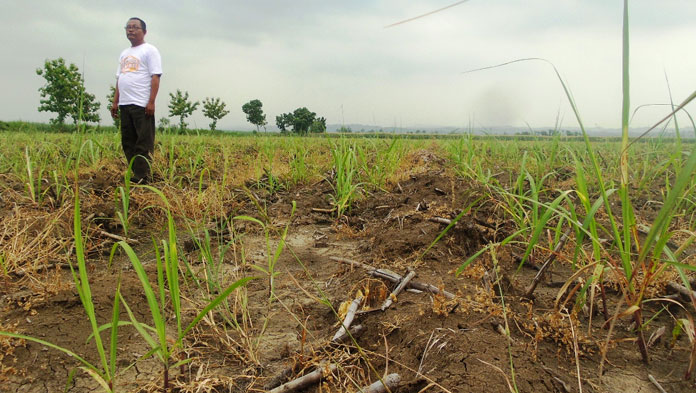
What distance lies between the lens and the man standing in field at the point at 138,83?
4234 mm

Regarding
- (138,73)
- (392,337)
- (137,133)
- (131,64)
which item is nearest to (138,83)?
(138,73)

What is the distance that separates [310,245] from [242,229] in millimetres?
576

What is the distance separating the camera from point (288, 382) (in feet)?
3.77

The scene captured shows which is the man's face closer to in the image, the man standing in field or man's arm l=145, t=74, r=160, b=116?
the man standing in field

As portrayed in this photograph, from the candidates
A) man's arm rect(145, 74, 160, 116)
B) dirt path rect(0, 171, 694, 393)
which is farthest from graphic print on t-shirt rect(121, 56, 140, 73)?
dirt path rect(0, 171, 694, 393)

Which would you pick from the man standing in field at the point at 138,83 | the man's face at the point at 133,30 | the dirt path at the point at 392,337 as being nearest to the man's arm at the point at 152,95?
the man standing in field at the point at 138,83

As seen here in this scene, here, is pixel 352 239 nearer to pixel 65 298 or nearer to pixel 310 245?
pixel 310 245

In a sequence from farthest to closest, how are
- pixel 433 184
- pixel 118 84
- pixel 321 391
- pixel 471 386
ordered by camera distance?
pixel 118 84 < pixel 433 184 < pixel 321 391 < pixel 471 386

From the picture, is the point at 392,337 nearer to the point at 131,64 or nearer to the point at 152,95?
the point at 152,95

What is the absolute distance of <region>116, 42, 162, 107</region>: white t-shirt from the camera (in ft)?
13.9

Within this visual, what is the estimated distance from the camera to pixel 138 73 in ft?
14.0

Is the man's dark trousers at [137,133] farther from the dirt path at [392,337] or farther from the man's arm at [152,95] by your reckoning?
the dirt path at [392,337]

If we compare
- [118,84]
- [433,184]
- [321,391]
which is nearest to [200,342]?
[321,391]

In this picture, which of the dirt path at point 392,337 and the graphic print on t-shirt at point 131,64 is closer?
the dirt path at point 392,337
